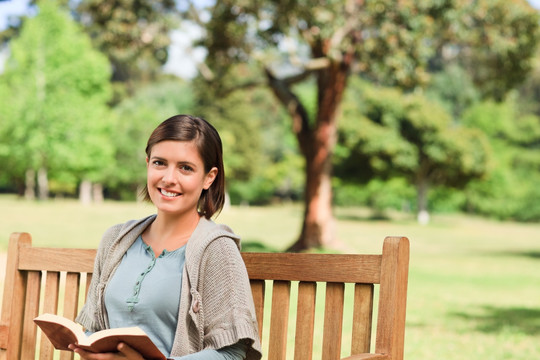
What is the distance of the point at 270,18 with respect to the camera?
14070 millimetres

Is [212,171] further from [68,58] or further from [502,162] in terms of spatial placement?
[502,162]

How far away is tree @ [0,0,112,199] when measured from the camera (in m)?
32.6

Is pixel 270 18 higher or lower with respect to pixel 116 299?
higher

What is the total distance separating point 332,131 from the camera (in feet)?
56.3

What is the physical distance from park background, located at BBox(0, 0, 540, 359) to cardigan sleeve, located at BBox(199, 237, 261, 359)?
4846 millimetres

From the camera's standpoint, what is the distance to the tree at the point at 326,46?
13.6 metres

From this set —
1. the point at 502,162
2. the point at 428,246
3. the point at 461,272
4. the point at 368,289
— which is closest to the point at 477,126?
the point at 502,162

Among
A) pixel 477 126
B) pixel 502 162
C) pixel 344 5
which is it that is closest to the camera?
pixel 344 5

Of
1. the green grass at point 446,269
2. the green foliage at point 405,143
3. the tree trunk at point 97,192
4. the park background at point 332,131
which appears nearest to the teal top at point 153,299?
the green grass at point 446,269

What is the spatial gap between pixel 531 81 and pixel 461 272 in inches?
1823

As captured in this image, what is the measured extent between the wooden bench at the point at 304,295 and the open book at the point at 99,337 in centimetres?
58

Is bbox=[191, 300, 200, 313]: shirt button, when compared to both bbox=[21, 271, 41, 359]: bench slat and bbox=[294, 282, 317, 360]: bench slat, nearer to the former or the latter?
bbox=[294, 282, 317, 360]: bench slat

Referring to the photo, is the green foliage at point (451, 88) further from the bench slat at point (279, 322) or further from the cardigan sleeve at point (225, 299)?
the cardigan sleeve at point (225, 299)

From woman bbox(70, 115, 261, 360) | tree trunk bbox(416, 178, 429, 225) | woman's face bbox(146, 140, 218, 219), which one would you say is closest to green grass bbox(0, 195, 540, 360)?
tree trunk bbox(416, 178, 429, 225)
